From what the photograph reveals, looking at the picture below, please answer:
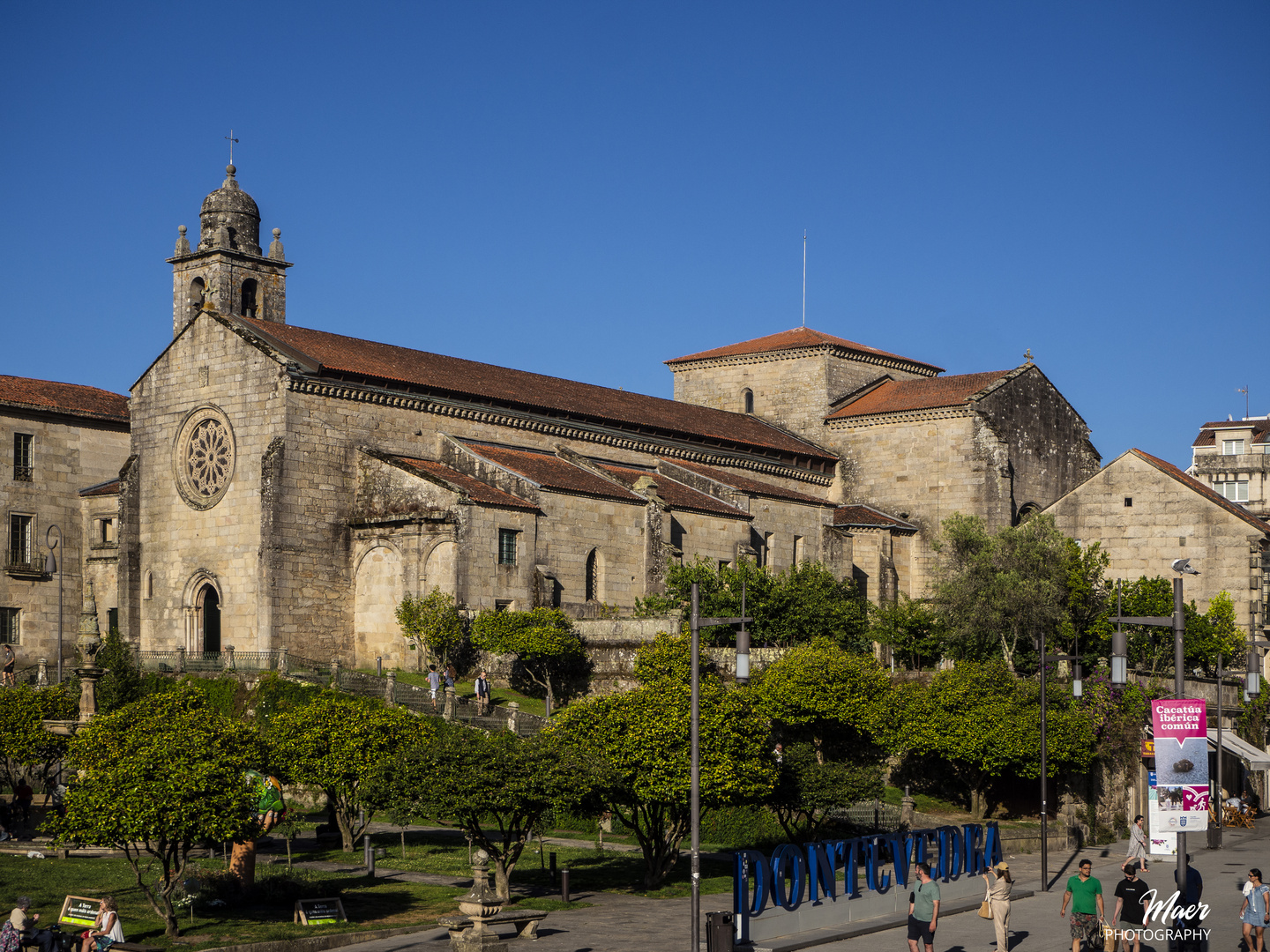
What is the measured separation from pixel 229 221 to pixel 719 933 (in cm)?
4525

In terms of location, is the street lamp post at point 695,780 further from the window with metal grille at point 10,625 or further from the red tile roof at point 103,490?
the window with metal grille at point 10,625

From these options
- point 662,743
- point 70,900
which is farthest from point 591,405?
point 70,900

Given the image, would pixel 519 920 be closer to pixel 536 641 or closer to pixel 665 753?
pixel 665 753

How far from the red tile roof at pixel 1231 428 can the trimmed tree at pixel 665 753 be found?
92.9 metres

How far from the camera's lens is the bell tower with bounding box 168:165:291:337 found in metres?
60.5

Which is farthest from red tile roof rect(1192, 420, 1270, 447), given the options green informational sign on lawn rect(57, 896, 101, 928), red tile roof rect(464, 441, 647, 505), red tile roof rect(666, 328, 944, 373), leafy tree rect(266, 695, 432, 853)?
green informational sign on lawn rect(57, 896, 101, 928)

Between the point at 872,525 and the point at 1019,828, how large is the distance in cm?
2541

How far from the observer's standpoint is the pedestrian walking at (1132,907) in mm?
23297

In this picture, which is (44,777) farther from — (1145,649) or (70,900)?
(1145,649)

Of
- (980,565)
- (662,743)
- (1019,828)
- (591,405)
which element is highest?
(591,405)

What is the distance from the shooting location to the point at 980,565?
5603cm

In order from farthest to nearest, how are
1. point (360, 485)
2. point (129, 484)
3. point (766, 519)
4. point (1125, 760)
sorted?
1. point (766, 519)
2. point (129, 484)
3. point (360, 485)
4. point (1125, 760)

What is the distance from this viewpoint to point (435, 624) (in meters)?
49.5

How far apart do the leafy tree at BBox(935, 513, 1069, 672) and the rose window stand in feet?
87.2
